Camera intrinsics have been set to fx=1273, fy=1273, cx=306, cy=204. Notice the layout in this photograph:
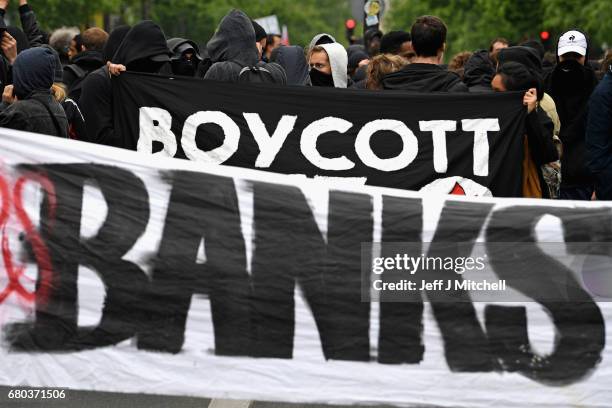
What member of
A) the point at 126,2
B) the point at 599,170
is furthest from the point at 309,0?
the point at 599,170

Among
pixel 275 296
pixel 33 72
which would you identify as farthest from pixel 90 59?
pixel 275 296

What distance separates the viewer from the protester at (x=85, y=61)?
1038 centimetres

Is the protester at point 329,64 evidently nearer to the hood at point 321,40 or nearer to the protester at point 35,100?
the hood at point 321,40

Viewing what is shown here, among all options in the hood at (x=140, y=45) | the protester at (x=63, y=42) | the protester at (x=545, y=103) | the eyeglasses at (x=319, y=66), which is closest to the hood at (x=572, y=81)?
the protester at (x=545, y=103)

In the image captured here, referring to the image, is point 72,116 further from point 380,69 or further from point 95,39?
point 95,39

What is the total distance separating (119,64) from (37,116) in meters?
0.93

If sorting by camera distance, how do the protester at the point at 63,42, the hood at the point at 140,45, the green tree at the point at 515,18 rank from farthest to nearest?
the green tree at the point at 515,18 < the protester at the point at 63,42 < the hood at the point at 140,45

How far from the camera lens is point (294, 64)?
960 cm

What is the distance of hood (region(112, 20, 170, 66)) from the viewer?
8469 mm

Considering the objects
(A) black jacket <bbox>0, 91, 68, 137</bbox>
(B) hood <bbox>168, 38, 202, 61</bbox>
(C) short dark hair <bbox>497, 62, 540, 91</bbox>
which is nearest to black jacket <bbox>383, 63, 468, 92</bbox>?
(C) short dark hair <bbox>497, 62, 540, 91</bbox>

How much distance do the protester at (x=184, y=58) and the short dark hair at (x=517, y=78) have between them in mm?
2876

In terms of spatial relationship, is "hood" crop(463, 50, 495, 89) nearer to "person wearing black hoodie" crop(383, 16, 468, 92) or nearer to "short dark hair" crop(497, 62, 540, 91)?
"person wearing black hoodie" crop(383, 16, 468, 92)

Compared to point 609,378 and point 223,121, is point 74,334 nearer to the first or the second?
point 223,121

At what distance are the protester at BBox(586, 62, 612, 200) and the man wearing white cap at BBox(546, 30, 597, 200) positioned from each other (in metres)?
1.24
